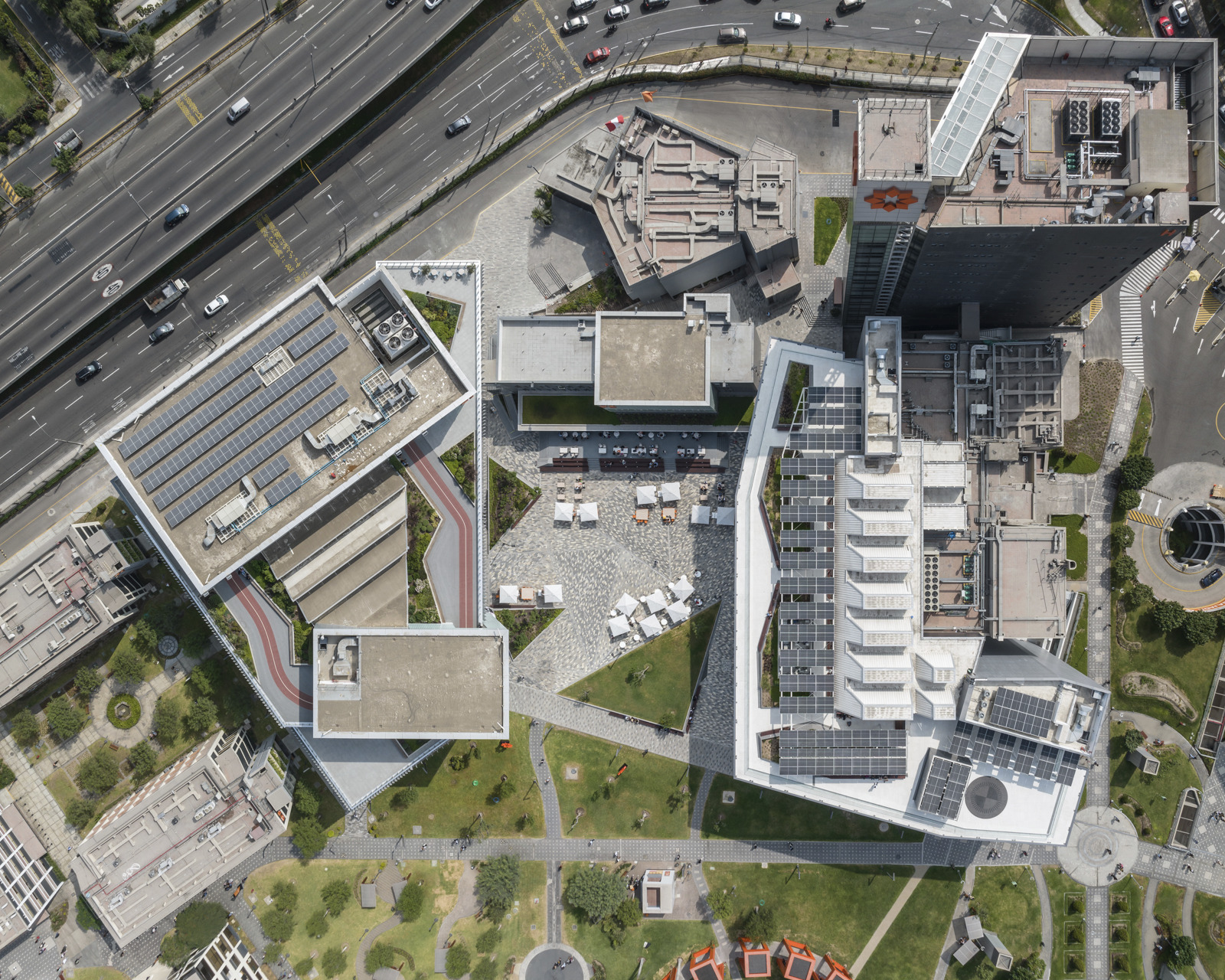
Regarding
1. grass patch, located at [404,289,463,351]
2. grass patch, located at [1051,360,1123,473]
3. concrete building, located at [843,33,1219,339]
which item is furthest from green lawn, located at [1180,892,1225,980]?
grass patch, located at [404,289,463,351]

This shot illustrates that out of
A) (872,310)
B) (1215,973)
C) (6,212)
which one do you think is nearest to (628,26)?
(872,310)

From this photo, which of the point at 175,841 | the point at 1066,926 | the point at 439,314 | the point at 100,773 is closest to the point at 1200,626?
the point at 1066,926

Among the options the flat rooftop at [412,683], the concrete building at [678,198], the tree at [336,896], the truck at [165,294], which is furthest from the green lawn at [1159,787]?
the truck at [165,294]

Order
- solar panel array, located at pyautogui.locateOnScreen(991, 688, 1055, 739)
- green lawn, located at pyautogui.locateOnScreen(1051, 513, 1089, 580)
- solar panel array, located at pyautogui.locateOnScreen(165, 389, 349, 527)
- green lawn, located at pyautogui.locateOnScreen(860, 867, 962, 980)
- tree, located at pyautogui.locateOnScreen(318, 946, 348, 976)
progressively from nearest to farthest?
solar panel array, located at pyautogui.locateOnScreen(991, 688, 1055, 739) → solar panel array, located at pyautogui.locateOnScreen(165, 389, 349, 527) → green lawn, located at pyautogui.locateOnScreen(860, 867, 962, 980) → green lawn, located at pyautogui.locateOnScreen(1051, 513, 1089, 580) → tree, located at pyautogui.locateOnScreen(318, 946, 348, 976)

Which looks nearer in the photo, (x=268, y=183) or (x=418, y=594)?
(x=418, y=594)

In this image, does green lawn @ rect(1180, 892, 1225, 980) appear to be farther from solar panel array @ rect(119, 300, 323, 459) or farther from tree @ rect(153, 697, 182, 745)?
tree @ rect(153, 697, 182, 745)

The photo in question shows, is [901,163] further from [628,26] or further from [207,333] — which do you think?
[207,333]

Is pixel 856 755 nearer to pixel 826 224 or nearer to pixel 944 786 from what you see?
pixel 944 786
